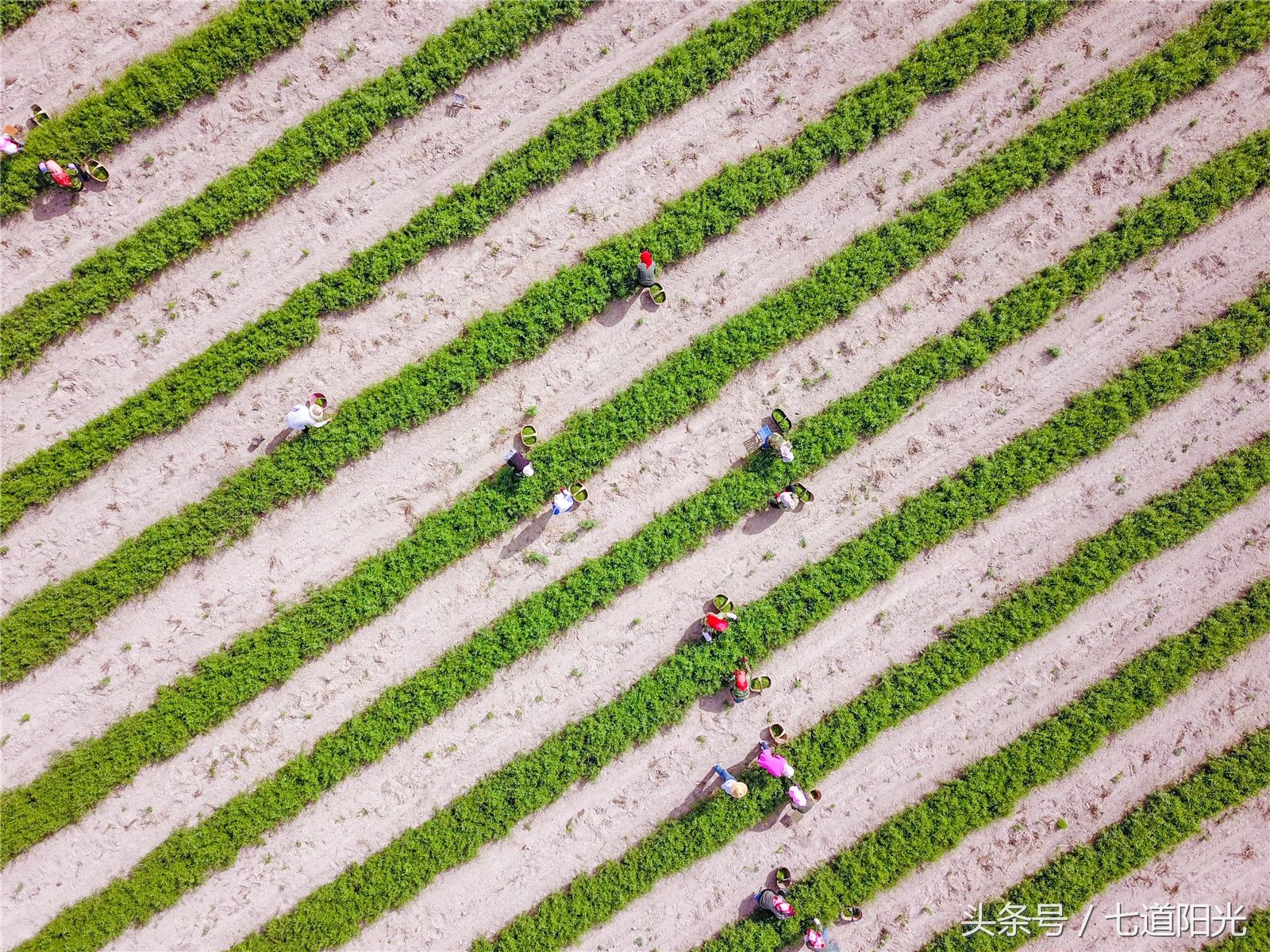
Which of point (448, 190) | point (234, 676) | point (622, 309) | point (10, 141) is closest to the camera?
point (10, 141)

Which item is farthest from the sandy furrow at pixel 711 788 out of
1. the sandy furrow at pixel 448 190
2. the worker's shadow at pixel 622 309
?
the sandy furrow at pixel 448 190

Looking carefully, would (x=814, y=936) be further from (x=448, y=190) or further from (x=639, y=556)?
(x=448, y=190)

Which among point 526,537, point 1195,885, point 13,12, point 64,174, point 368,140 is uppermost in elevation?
point 13,12

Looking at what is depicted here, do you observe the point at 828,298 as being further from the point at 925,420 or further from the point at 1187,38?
the point at 1187,38

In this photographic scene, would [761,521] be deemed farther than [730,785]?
Yes

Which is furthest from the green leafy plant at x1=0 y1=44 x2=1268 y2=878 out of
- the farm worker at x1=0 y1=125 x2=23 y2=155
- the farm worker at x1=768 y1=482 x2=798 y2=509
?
the farm worker at x1=0 y1=125 x2=23 y2=155

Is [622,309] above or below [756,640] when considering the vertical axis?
above

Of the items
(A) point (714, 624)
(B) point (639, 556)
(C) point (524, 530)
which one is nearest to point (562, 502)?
(C) point (524, 530)
